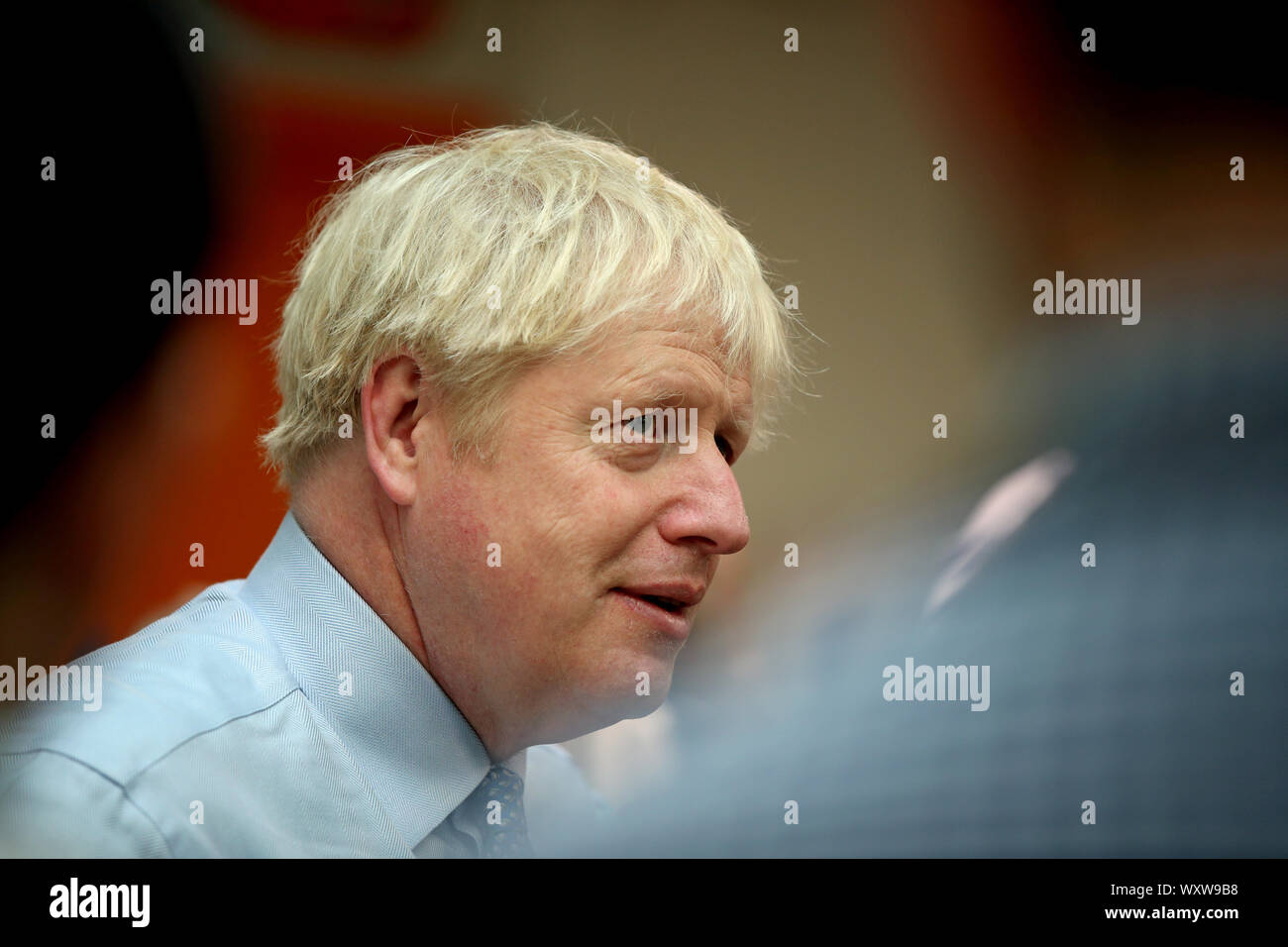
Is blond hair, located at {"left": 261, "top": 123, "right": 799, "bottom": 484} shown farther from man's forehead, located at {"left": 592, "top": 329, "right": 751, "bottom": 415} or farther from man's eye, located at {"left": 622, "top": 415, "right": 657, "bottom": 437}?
man's eye, located at {"left": 622, "top": 415, "right": 657, "bottom": 437}

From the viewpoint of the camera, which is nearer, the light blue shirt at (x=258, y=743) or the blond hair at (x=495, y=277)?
the light blue shirt at (x=258, y=743)

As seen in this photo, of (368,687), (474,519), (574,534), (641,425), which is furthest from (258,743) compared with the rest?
(641,425)

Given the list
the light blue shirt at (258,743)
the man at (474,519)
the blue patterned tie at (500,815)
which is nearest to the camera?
the light blue shirt at (258,743)

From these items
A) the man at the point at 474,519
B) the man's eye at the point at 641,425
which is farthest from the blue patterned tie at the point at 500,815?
the man's eye at the point at 641,425

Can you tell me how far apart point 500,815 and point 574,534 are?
0.54 metres

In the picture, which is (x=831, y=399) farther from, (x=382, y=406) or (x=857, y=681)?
(x=382, y=406)

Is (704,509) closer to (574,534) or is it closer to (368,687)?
(574,534)

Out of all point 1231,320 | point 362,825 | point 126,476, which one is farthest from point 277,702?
point 1231,320

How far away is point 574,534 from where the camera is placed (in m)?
1.77

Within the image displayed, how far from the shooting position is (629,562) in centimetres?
179

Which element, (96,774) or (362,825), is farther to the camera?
(362,825)

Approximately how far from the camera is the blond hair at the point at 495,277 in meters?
1.77

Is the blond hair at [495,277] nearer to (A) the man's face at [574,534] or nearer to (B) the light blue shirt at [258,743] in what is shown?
(A) the man's face at [574,534]

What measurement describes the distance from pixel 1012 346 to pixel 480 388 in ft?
5.16
